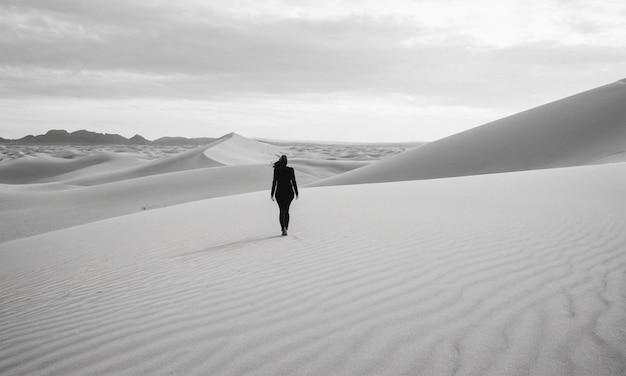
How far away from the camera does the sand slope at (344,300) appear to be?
2.72 m

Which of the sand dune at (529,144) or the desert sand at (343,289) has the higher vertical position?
the sand dune at (529,144)

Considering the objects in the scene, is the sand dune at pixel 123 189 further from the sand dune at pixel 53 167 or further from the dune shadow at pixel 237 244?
the dune shadow at pixel 237 244

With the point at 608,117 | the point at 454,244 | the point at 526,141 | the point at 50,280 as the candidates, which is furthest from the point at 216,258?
the point at 608,117

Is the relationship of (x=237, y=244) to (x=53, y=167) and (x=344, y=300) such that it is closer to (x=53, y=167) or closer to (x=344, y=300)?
(x=344, y=300)

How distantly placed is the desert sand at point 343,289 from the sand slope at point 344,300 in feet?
0.05

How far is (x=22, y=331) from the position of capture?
3656 millimetres

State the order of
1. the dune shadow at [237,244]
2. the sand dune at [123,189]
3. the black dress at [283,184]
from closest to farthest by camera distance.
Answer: the dune shadow at [237,244] → the black dress at [283,184] → the sand dune at [123,189]

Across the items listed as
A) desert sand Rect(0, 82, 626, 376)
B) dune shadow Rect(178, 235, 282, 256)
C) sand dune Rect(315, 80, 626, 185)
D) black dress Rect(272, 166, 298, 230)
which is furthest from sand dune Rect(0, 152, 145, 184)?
black dress Rect(272, 166, 298, 230)

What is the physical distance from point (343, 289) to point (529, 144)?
2740cm

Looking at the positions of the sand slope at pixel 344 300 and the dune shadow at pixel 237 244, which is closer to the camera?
the sand slope at pixel 344 300

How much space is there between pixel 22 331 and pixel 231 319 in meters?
1.87

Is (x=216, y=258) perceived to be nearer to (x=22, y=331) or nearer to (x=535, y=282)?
(x=22, y=331)

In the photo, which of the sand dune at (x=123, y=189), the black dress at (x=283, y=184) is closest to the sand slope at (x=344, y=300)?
the black dress at (x=283, y=184)

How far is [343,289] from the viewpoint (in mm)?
3988
